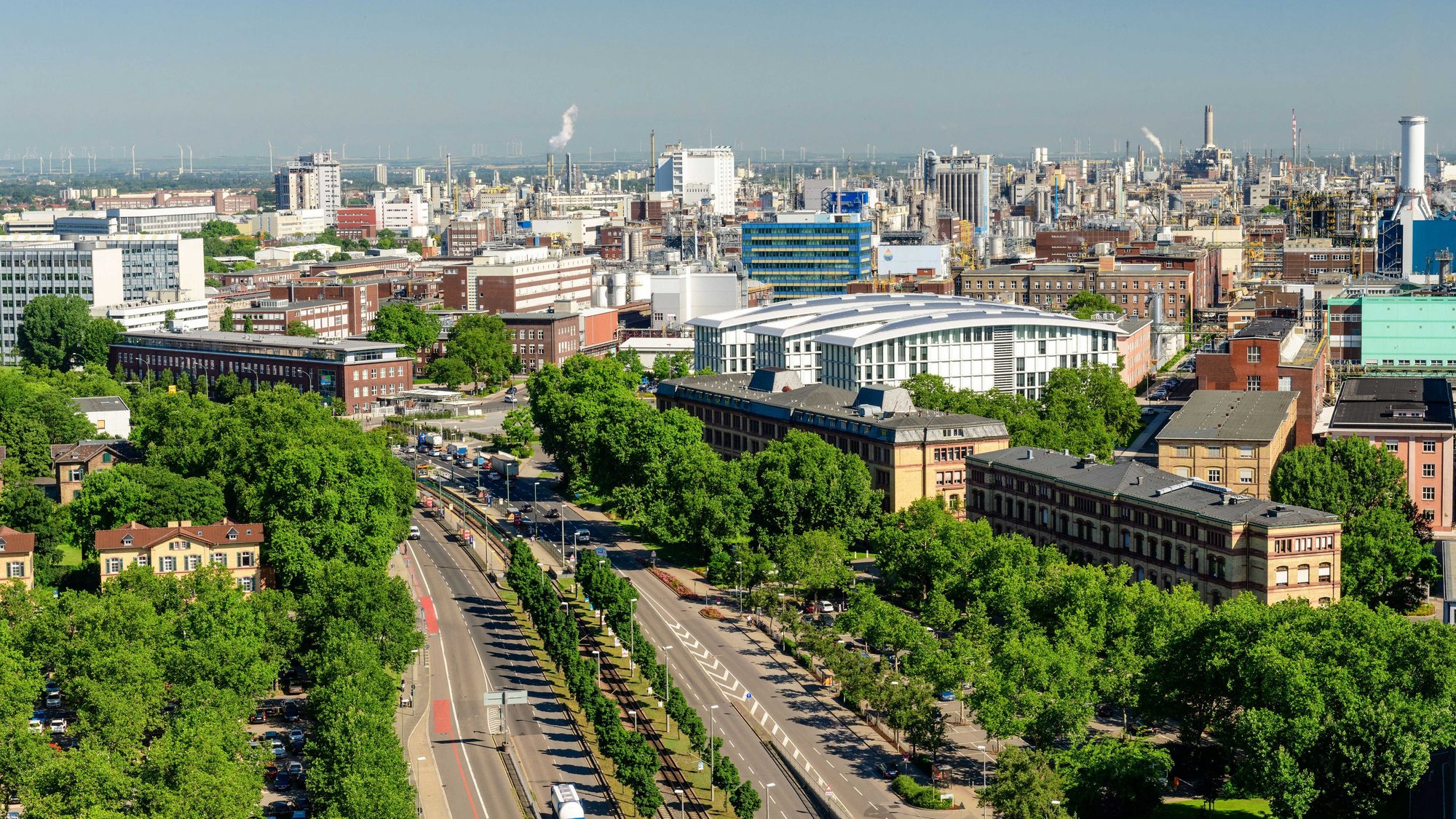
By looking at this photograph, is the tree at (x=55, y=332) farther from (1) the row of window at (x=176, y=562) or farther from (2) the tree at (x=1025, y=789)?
(2) the tree at (x=1025, y=789)

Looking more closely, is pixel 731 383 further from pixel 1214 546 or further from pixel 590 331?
pixel 590 331

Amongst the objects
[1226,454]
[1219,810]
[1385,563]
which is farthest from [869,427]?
[1219,810]

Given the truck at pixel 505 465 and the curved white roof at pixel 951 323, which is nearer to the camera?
the truck at pixel 505 465

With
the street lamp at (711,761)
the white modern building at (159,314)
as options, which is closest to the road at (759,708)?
the street lamp at (711,761)

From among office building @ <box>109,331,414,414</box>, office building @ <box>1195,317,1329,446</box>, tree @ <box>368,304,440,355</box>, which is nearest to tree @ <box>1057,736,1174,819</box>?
office building @ <box>1195,317,1329,446</box>

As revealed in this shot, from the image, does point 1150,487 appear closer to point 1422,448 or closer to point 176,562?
point 1422,448

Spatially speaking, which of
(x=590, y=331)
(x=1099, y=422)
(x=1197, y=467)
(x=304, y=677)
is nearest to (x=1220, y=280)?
(x=590, y=331)
